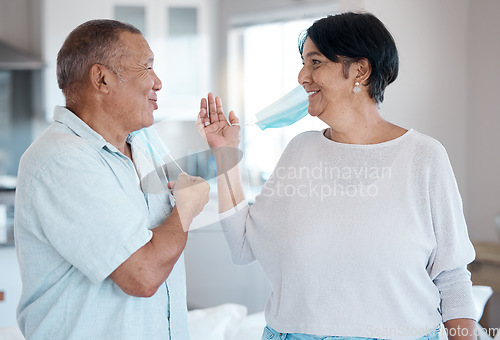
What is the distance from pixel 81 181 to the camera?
39.4 inches

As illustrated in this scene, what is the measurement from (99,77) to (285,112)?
0.52m

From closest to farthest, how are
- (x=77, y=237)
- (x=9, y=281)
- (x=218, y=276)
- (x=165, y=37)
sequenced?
(x=77, y=237)
(x=9, y=281)
(x=218, y=276)
(x=165, y=37)

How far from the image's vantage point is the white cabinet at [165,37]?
364 centimetres

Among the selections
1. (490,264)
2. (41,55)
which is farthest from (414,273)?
(41,55)

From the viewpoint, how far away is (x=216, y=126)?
1346 millimetres

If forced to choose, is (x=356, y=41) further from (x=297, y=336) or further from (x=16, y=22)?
(x=16, y=22)

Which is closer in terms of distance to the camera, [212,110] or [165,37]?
A: [212,110]

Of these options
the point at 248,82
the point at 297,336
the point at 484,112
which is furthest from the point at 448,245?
the point at 248,82

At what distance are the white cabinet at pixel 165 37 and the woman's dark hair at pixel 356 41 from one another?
2.55 m

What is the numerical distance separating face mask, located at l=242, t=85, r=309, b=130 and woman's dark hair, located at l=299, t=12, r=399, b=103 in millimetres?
221

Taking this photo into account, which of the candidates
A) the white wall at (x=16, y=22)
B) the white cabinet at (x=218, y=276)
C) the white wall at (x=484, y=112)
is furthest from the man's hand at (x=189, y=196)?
the white wall at (x=16, y=22)

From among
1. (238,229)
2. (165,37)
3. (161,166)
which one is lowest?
(238,229)

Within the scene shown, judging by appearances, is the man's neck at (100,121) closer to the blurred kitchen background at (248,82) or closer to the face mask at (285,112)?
the blurred kitchen background at (248,82)

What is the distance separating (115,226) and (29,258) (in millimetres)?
185
